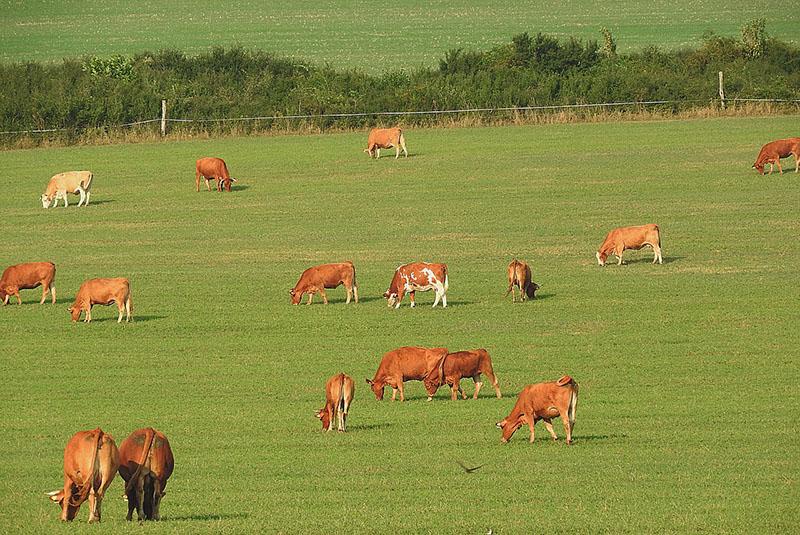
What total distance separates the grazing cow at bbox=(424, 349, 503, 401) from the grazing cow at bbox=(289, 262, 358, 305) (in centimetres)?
903

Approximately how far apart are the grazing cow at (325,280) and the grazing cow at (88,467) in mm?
16905

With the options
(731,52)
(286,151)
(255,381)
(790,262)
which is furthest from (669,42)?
(255,381)

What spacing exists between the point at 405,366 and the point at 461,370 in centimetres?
85

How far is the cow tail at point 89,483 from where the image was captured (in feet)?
44.2

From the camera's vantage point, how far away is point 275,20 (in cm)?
9731

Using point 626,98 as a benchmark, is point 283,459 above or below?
below

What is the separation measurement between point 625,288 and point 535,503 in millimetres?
16885

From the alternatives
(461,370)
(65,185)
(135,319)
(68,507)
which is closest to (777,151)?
(65,185)

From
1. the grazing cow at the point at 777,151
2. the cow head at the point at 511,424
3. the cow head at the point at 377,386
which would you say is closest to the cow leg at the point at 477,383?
the cow head at the point at 377,386

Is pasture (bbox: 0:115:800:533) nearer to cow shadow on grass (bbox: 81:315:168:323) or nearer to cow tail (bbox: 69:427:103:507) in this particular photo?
cow shadow on grass (bbox: 81:315:168:323)

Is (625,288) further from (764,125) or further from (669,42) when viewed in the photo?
(669,42)

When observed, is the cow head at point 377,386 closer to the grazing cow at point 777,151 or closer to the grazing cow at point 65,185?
the grazing cow at point 65,185

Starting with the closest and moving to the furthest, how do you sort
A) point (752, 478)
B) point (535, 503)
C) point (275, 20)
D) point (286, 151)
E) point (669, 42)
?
point (535, 503)
point (752, 478)
point (286, 151)
point (669, 42)
point (275, 20)

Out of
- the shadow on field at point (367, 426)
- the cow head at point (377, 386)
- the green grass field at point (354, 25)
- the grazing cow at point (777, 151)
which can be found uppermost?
the green grass field at point (354, 25)
